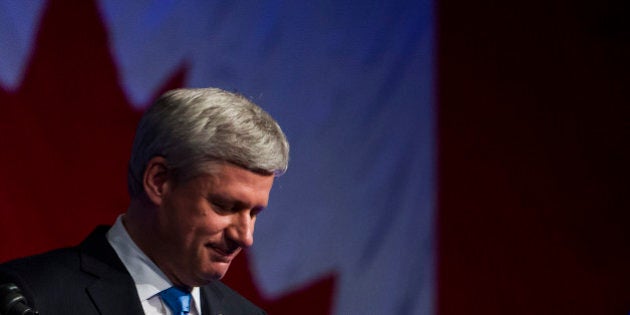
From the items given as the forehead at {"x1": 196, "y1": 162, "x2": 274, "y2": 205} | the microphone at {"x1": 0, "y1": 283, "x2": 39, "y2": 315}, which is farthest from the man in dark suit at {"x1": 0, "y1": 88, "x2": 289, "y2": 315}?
the microphone at {"x1": 0, "y1": 283, "x2": 39, "y2": 315}

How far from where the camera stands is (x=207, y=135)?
1532 millimetres

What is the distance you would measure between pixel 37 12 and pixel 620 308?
6.00 ft

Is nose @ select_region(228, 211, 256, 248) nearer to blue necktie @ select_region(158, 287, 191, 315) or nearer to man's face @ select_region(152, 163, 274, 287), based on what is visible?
man's face @ select_region(152, 163, 274, 287)

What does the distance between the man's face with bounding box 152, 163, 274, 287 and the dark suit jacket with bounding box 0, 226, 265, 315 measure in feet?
0.27

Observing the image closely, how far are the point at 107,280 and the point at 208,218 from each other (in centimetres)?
19

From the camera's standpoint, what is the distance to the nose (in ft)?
5.11

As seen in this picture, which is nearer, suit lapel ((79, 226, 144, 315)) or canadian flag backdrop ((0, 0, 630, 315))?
suit lapel ((79, 226, 144, 315))

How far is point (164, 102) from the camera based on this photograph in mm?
1584

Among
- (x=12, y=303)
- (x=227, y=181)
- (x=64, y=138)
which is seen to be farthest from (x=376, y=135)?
(x=12, y=303)

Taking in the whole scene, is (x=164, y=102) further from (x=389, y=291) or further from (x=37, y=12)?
(x=389, y=291)

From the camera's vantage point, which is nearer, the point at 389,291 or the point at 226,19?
the point at 226,19

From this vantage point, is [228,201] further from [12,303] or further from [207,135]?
[12,303]

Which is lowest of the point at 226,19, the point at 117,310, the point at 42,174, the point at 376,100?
the point at 117,310

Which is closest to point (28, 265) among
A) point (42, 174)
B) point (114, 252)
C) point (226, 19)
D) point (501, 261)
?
point (114, 252)
